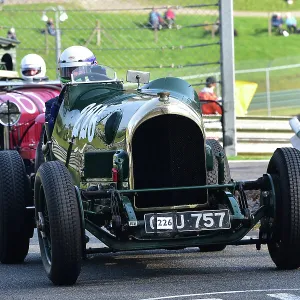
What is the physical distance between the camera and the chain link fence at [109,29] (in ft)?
79.1

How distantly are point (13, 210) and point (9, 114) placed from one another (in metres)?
6.52

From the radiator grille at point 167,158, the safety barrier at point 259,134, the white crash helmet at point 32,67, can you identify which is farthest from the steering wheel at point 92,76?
the safety barrier at point 259,134

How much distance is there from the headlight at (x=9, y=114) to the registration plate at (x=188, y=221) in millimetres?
8002

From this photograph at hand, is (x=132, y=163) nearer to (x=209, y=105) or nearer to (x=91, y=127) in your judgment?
(x=91, y=127)

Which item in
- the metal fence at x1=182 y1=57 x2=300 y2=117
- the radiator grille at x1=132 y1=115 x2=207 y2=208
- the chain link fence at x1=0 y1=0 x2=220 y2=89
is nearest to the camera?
the radiator grille at x1=132 y1=115 x2=207 y2=208

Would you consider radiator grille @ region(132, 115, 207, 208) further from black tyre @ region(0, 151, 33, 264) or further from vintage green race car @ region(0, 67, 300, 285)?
black tyre @ region(0, 151, 33, 264)

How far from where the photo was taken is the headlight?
16938 millimetres

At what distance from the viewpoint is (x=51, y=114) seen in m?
11.8

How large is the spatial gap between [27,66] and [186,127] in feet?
36.3

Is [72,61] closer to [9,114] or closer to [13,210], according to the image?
[13,210]

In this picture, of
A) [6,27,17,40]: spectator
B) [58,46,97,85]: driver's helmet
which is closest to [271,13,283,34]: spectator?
[6,27,17,40]: spectator

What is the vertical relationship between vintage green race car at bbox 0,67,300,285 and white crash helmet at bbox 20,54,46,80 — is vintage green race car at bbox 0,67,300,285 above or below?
below

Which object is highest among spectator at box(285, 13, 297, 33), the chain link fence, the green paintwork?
spectator at box(285, 13, 297, 33)

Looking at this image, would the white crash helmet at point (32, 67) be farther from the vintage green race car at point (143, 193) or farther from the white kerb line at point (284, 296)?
the white kerb line at point (284, 296)
